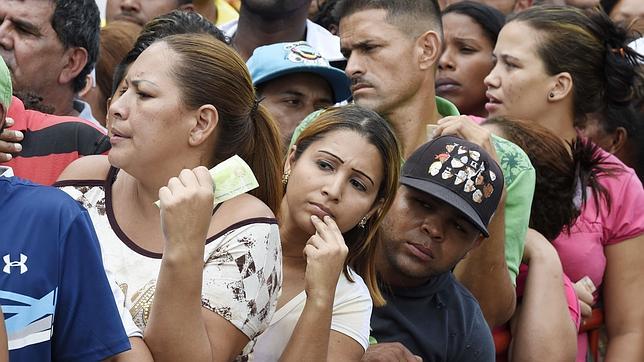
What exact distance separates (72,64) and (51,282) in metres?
2.42

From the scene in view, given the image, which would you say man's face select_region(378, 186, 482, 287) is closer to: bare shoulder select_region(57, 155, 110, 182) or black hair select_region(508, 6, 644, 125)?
bare shoulder select_region(57, 155, 110, 182)

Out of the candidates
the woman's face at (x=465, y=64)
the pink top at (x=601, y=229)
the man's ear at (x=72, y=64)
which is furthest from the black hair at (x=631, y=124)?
the man's ear at (x=72, y=64)

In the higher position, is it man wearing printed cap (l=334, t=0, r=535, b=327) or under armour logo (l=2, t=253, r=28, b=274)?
man wearing printed cap (l=334, t=0, r=535, b=327)

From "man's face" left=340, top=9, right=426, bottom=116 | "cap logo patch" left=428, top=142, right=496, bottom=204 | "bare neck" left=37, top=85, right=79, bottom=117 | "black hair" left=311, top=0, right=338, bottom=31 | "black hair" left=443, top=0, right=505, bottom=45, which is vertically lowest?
"bare neck" left=37, top=85, right=79, bottom=117

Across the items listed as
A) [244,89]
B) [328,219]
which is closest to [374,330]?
[328,219]

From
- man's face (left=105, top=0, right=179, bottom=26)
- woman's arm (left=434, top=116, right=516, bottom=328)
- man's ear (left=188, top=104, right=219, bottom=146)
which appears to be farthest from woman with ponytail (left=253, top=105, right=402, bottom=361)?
man's face (left=105, top=0, right=179, bottom=26)

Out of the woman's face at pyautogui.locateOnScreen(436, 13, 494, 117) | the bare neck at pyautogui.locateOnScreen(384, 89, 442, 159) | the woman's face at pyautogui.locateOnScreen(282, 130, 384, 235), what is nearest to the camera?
the woman's face at pyautogui.locateOnScreen(282, 130, 384, 235)

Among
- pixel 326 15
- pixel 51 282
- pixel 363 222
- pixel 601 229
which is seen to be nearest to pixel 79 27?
pixel 363 222

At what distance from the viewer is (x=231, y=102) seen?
3.41 m

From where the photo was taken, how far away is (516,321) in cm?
450

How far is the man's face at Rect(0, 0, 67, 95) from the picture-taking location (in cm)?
468

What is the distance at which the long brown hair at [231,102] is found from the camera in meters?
3.35

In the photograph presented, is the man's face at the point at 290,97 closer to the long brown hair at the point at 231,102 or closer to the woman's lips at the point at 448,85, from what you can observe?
the woman's lips at the point at 448,85

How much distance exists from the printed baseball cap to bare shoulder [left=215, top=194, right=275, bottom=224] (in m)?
0.85
